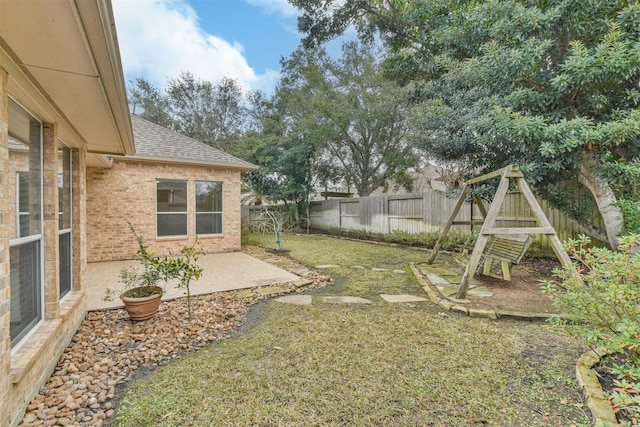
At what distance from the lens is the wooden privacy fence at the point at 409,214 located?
650 centimetres

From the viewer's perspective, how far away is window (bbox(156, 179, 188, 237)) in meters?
8.11

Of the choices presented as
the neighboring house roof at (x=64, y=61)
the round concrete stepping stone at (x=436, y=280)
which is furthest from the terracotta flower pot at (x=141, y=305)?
the round concrete stepping stone at (x=436, y=280)

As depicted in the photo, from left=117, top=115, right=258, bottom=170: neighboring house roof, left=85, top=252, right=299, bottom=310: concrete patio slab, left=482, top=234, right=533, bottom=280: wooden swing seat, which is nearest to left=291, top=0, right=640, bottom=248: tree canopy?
left=482, top=234, right=533, bottom=280: wooden swing seat

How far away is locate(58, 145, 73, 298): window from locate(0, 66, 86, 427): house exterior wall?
0.28ft

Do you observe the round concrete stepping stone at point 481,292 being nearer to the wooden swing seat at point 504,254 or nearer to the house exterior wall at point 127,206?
the wooden swing seat at point 504,254

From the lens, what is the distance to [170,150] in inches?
329

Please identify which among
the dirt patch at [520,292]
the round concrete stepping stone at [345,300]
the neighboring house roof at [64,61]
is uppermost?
the neighboring house roof at [64,61]

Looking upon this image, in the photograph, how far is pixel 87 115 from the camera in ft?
9.24

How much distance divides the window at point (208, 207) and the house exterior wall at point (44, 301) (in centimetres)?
528

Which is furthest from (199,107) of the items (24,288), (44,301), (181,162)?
(24,288)

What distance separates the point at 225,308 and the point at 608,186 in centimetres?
600

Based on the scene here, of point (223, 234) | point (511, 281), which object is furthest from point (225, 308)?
point (223, 234)

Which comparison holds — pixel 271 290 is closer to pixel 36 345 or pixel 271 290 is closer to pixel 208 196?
pixel 36 345

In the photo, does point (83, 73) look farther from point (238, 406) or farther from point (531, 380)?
point (531, 380)
